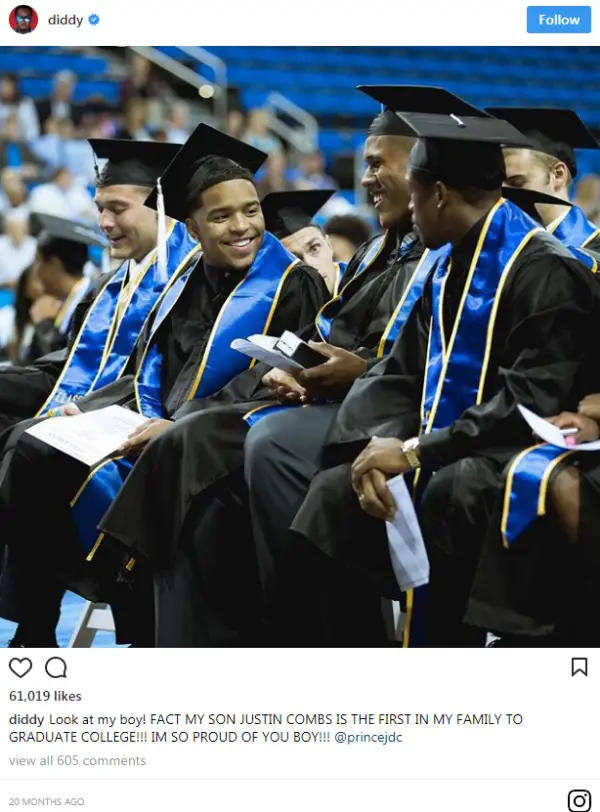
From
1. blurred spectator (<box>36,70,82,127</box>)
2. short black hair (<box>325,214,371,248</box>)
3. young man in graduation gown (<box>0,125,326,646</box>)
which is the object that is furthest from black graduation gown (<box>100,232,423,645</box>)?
blurred spectator (<box>36,70,82,127</box>)

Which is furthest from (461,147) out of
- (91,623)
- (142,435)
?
(91,623)

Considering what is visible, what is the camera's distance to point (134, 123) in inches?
378

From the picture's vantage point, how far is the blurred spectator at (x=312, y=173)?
9969 millimetres

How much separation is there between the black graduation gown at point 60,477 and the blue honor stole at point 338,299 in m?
0.11

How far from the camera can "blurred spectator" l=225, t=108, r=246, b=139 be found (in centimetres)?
936

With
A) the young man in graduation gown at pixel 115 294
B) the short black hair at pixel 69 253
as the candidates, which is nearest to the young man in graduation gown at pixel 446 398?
the young man in graduation gown at pixel 115 294

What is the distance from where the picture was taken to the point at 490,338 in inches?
103

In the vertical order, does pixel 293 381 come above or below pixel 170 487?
above

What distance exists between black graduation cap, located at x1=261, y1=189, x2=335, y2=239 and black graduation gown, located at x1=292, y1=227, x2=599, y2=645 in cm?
120
